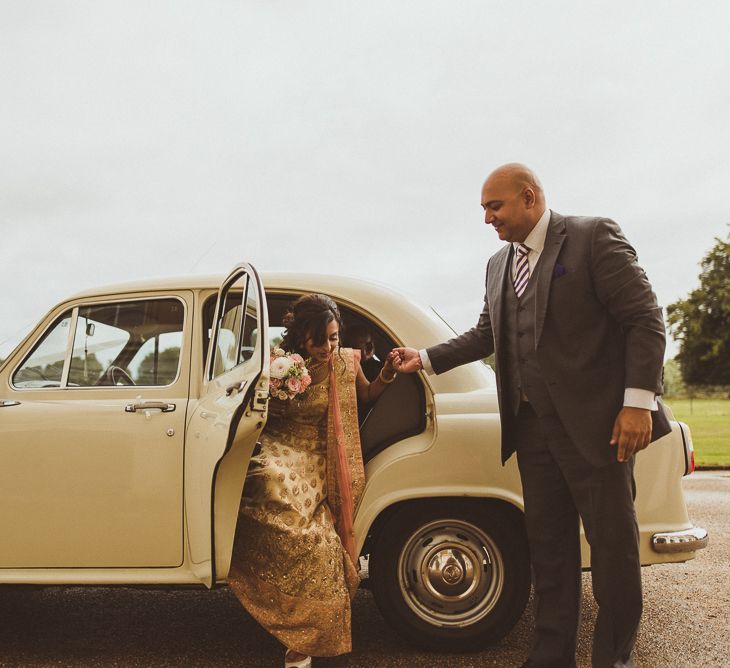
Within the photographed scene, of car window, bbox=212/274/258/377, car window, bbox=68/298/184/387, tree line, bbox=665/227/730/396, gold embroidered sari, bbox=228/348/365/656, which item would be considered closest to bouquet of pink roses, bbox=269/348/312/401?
car window, bbox=212/274/258/377

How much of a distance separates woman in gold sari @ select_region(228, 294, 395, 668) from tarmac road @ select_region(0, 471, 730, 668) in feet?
1.12

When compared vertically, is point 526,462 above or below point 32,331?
below

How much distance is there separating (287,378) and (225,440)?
0.62 m

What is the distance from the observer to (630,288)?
310 centimetres

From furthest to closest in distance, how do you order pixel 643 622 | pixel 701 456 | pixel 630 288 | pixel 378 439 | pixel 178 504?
pixel 701 456 → pixel 643 622 → pixel 378 439 → pixel 178 504 → pixel 630 288

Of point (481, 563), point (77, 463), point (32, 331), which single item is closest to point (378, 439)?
point (481, 563)

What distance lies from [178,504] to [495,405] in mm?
1577

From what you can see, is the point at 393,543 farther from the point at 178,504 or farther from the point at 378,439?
the point at 178,504

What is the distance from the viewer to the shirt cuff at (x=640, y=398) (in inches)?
120

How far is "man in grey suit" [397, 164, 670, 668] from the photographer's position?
312 cm

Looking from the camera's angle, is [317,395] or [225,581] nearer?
[225,581]

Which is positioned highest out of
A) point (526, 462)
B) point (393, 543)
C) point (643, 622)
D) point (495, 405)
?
point (495, 405)

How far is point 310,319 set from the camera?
3.94 meters

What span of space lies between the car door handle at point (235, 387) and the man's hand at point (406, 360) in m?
0.84
